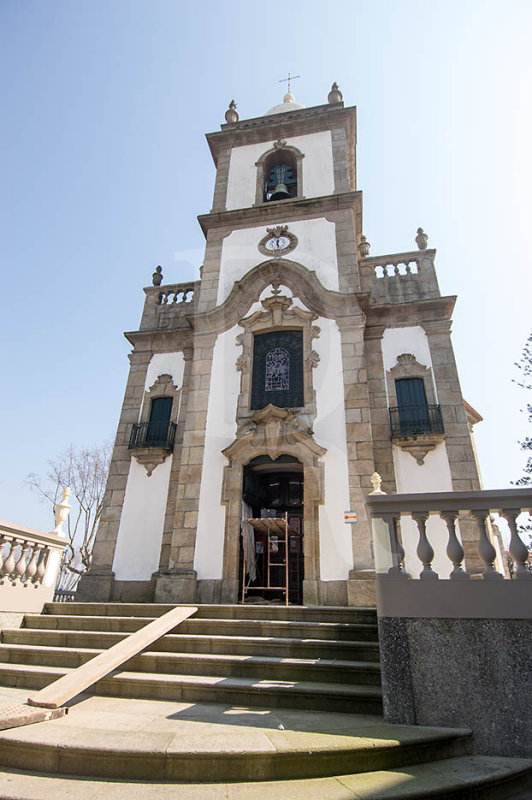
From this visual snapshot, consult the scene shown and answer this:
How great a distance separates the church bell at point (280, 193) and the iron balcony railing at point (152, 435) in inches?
324

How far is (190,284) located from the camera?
1433 cm

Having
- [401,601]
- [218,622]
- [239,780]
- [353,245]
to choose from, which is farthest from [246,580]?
[353,245]

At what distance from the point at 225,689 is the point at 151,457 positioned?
7.82m

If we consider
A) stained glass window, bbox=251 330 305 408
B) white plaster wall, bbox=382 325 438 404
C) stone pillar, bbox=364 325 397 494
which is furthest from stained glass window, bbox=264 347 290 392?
white plaster wall, bbox=382 325 438 404

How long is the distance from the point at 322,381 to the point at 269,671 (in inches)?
271

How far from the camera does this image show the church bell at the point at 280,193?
14.1 m

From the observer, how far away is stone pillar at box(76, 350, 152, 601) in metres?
10.3

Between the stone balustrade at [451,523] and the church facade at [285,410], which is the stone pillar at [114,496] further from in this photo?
the stone balustrade at [451,523]

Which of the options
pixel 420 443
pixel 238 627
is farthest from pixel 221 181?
pixel 238 627

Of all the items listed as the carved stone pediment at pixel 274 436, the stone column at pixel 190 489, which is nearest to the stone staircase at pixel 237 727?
the stone column at pixel 190 489

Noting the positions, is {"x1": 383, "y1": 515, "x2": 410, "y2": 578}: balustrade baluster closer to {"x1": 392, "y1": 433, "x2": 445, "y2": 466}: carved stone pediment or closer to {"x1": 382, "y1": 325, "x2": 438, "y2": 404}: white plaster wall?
{"x1": 392, "y1": 433, "x2": 445, "y2": 466}: carved stone pediment

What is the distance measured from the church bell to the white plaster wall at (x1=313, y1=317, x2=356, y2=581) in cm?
547

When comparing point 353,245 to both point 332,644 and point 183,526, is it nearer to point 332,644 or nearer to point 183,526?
point 183,526

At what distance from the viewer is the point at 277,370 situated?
11.2 meters
